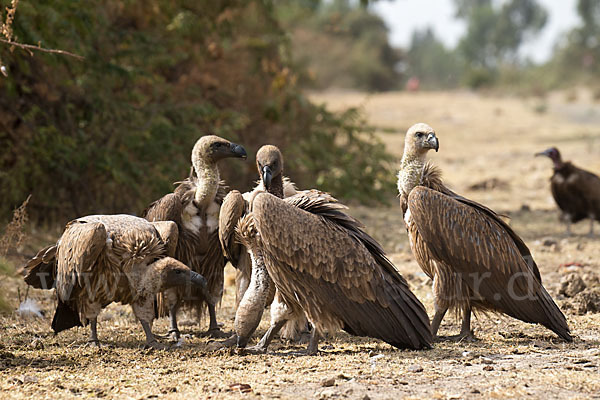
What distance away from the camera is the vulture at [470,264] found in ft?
17.8

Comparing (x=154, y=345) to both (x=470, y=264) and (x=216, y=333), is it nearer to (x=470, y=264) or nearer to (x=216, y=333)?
(x=216, y=333)

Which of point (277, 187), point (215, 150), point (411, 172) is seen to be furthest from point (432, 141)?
point (215, 150)

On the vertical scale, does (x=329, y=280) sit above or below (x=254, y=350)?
above

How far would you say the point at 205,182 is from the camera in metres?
6.18

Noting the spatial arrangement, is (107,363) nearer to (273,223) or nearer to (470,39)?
(273,223)

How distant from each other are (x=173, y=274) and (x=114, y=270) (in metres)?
0.39

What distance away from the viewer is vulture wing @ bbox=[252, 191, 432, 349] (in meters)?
5.08

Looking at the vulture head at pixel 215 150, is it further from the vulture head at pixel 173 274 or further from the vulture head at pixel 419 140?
the vulture head at pixel 419 140

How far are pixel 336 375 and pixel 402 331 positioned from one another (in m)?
0.75

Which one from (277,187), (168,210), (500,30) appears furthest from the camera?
(500,30)

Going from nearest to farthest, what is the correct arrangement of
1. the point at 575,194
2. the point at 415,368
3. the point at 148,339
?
the point at 415,368, the point at 148,339, the point at 575,194

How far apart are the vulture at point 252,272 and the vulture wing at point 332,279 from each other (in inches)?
7.3

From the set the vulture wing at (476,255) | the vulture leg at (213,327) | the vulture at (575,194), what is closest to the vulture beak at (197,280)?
the vulture leg at (213,327)

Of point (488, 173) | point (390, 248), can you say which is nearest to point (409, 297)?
point (390, 248)
